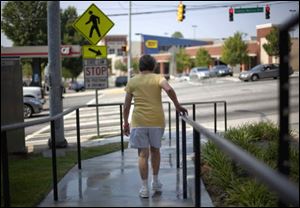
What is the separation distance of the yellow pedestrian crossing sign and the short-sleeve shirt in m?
6.83

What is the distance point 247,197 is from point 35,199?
226 cm

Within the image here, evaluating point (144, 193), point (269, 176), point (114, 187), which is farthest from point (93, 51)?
point (269, 176)

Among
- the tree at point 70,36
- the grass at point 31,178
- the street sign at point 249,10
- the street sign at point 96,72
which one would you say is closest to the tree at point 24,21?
the tree at point 70,36

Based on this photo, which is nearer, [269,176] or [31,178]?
[269,176]

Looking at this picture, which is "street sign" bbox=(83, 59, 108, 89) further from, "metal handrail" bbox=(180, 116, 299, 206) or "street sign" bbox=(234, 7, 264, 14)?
"street sign" bbox=(234, 7, 264, 14)

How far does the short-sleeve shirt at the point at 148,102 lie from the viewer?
5945 millimetres

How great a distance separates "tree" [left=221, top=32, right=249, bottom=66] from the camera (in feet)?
211

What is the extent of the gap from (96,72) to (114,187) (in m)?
7.60

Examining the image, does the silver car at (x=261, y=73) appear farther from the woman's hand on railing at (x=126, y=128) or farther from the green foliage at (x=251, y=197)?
the green foliage at (x=251, y=197)

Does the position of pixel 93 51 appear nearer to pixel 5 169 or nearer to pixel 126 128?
pixel 126 128

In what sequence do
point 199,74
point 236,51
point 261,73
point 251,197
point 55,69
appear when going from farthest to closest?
point 236,51, point 199,74, point 261,73, point 55,69, point 251,197

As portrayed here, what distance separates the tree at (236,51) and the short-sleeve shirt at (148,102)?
5969 cm

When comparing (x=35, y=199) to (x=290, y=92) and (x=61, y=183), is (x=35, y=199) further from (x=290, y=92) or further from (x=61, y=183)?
(x=290, y=92)

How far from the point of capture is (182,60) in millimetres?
87562
